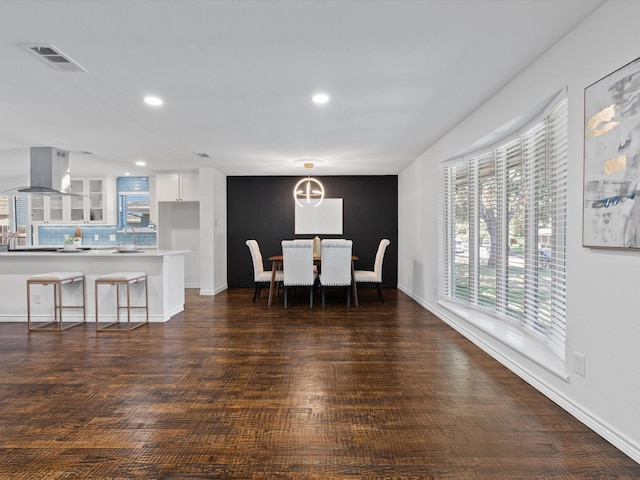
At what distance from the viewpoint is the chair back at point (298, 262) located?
538 centimetres

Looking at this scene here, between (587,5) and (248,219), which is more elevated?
(587,5)

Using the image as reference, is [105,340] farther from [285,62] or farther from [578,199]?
[578,199]

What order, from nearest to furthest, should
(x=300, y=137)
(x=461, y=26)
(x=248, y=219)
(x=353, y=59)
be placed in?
(x=461, y=26)
(x=353, y=59)
(x=300, y=137)
(x=248, y=219)

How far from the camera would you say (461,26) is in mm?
2170

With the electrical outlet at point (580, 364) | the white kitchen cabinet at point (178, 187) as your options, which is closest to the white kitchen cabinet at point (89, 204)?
the white kitchen cabinet at point (178, 187)

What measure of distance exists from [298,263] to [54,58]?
3648 mm

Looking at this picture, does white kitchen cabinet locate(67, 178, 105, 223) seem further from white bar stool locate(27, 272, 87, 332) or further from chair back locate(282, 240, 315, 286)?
chair back locate(282, 240, 315, 286)

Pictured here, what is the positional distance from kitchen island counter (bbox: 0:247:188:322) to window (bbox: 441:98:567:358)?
369cm

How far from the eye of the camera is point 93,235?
7914mm

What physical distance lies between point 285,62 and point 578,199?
6.84 ft

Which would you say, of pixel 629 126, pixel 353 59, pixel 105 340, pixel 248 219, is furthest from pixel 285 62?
pixel 248 219

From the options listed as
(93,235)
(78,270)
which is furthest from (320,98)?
(93,235)

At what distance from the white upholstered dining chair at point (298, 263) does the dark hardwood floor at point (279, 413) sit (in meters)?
1.63

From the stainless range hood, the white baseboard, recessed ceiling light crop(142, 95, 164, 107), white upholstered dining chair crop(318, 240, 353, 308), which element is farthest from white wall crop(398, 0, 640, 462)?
the stainless range hood
